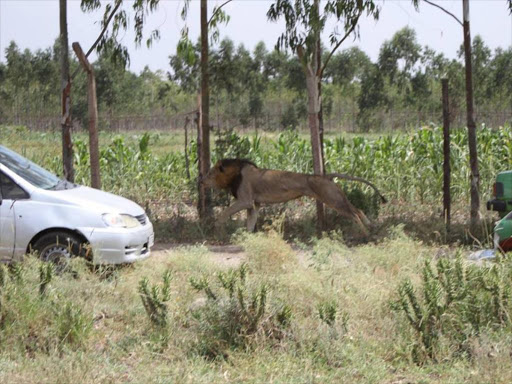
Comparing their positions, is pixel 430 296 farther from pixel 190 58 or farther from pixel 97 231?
pixel 190 58

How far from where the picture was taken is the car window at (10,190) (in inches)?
387

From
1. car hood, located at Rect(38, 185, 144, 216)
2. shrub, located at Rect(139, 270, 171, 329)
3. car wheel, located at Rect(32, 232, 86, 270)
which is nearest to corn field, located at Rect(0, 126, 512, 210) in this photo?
car hood, located at Rect(38, 185, 144, 216)

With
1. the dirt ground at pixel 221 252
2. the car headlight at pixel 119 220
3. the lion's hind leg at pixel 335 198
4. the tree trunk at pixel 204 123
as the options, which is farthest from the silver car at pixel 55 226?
the tree trunk at pixel 204 123

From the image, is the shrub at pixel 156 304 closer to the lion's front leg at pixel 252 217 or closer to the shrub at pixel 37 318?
the shrub at pixel 37 318

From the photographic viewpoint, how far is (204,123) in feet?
48.9

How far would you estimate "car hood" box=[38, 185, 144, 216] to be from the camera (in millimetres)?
9844

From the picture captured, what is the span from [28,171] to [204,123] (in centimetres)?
498

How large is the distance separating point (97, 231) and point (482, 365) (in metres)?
5.01

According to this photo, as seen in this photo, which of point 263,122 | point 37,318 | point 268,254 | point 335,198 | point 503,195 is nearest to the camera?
point 37,318

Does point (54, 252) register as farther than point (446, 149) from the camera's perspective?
No

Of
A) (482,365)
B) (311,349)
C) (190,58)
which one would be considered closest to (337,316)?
(311,349)

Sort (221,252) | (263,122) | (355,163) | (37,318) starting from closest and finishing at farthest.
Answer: (37,318) < (221,252) < (355,163) < (263,122)

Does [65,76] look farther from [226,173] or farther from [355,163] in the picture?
[355,163]

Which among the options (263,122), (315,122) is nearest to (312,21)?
(315,122)
